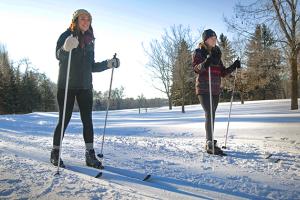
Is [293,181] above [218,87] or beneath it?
beneath

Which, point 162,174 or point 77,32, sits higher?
point 77,32

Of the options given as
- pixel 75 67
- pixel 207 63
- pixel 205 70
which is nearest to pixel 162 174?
pixel 75 67

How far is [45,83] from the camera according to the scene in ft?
225

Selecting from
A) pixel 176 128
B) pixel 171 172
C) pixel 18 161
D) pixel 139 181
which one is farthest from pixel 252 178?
pixel 176 128

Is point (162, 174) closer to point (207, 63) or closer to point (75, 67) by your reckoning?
point (75, 67)

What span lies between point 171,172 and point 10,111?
2018 inches

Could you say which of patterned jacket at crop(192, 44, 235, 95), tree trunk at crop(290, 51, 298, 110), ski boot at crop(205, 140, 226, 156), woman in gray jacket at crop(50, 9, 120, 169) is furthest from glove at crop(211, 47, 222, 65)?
tree trunk at crop(290, 51, 298, 110)

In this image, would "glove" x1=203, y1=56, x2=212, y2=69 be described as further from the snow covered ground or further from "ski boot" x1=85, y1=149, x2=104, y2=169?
"ski boot" x1=85, y1=149, x2=104, y2=169

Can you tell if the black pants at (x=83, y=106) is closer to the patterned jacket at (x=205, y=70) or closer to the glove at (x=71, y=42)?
the glove at (x=71, y=42)

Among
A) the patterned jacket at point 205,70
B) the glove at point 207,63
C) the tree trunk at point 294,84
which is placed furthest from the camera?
the tree trunk at point 294,84

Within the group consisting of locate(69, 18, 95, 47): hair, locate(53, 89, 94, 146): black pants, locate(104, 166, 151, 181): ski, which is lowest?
locate(104, 166, 151, 181): ski

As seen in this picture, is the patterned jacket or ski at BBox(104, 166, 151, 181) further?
the patterned jacket

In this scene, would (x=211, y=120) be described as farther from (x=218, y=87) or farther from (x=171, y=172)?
(x=171, y=172)

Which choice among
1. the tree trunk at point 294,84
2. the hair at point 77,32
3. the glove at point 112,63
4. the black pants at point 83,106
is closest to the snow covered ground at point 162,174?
the black pants at point 83,106
